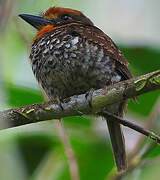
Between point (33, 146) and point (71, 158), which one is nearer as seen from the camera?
point (71, 158)

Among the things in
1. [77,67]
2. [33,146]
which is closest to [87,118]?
[33,146]

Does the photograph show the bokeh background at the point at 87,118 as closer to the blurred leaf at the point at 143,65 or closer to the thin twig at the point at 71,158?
the blurred leaf at the point at 143,65

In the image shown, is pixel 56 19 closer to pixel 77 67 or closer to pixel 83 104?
pixel 77 67

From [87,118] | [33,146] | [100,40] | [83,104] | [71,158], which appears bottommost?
[33,146]

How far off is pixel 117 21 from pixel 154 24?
12.6 inches

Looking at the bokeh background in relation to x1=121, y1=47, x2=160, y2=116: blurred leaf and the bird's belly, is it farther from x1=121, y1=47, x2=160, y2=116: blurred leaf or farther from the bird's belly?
the bird's belly

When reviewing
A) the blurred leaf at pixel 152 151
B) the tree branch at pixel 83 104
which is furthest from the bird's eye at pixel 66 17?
the blurred leaf at pixel 152 151

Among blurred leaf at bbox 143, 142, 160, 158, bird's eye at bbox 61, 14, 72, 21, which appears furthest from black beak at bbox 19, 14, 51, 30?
blurred leaf at bbox 143, 142, 160, 158

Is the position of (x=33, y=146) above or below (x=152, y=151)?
below

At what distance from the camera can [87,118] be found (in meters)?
2.85

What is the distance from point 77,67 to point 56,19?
0.69m

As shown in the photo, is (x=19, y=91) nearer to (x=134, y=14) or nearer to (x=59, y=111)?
(x=59, y=111)

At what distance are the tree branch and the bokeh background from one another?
332 mm

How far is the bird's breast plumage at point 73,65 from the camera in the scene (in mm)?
2264
